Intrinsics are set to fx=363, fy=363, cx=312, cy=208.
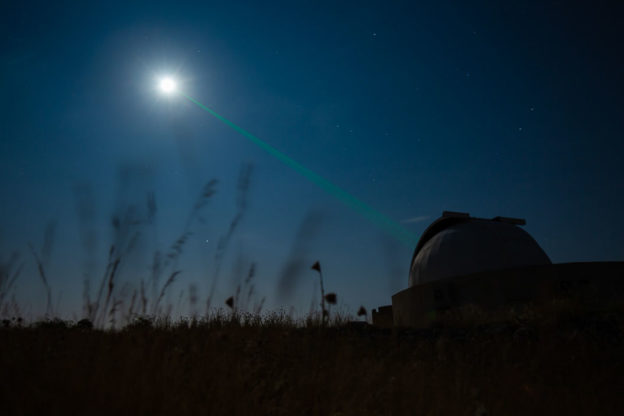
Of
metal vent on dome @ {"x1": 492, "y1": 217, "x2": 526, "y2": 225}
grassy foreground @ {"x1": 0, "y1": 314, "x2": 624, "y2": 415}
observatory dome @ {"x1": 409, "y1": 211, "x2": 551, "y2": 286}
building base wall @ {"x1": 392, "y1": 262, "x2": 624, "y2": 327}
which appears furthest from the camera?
metal vent on dome @ {"x1": 492, "y1": 217, "x2": 526, "y2": 225}

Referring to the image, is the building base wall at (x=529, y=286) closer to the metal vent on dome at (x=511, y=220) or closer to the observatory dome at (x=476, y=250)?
the observatory dome at (x=476, y=250)

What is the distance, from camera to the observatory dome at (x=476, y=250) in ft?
71.1

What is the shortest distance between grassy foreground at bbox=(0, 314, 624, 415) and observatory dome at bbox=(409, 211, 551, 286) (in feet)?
50.5

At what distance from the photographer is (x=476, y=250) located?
22.2 meters

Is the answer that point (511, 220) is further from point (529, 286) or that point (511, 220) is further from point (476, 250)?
point (529, 286)

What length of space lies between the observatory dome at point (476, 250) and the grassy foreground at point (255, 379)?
15397mm

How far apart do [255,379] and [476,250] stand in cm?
2172

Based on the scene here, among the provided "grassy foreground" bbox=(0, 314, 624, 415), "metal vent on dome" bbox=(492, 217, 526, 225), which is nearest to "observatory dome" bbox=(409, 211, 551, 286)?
"metal vent on dome" bbox=(492, 217, 526, 225)

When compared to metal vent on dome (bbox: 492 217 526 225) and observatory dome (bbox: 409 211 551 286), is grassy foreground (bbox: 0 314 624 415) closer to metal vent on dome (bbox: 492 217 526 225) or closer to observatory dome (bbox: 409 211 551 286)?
observatory dome (bbox: 409 211 551 286)

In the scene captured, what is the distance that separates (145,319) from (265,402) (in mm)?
1933

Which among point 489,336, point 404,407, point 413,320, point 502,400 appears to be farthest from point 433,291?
point 404,407

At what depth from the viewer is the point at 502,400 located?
4.04m

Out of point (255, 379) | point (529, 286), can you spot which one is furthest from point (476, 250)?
point (255, 379)

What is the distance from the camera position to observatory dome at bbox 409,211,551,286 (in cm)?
2166
